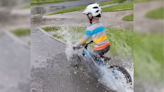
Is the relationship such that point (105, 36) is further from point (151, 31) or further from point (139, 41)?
point (151, 31)

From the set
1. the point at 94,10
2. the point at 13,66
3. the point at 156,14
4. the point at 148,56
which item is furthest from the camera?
the point at 156,14

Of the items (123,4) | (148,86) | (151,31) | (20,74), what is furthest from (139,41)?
(20,74)

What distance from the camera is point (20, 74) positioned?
5.51 feet

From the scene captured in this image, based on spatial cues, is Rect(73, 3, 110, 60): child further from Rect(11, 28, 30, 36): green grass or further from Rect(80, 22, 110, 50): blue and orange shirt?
Rect(11, 28, 30, 36): green grass

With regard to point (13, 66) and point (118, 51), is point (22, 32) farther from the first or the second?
point (118, 51)

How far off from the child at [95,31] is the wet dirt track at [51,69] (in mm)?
115

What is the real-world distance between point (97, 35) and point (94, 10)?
0.45 feet

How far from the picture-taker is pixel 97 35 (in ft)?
3.14

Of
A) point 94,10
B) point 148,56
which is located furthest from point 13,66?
point 148,56

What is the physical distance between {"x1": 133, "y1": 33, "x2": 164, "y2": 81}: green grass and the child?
3.03 feet

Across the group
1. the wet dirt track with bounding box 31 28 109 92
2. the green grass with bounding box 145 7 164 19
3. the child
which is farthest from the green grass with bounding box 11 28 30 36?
the green grass with bounding box 145 7 164 19

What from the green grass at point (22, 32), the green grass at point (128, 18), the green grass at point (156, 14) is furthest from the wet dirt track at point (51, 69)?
the green grass at point (156, 14)

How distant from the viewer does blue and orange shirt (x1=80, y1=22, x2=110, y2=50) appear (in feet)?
3.12

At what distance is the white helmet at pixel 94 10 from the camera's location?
0.95 metres
